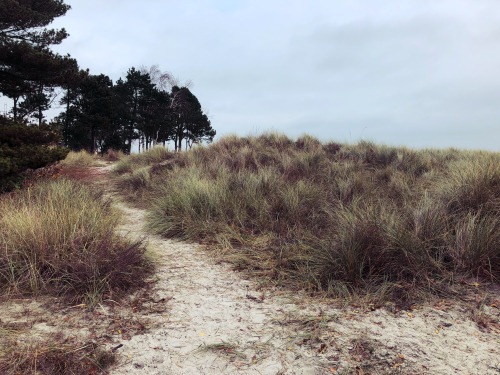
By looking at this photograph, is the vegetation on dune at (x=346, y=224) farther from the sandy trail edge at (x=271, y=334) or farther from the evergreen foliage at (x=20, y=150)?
the evergreen foliage at (x=20, y=150)

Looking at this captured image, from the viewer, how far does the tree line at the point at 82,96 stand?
7.88 m

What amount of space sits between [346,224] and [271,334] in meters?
1.64

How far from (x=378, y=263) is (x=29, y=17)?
9.94m

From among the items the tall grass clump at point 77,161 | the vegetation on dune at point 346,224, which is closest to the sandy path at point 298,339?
the vegetation on dune at point 346,224

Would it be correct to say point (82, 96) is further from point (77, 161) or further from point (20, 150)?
point (20, 150)

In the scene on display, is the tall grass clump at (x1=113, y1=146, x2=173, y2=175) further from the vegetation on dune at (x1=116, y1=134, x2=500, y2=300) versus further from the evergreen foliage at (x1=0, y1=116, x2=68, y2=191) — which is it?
the vegetation on dune at (x1=116, y1=134, x2=500, y2=300)

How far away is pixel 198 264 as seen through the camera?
3.74 metres

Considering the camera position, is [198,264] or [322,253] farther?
[198,264]

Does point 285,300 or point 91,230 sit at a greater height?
point 91,230

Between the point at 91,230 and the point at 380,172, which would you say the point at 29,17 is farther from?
the point at 380,172

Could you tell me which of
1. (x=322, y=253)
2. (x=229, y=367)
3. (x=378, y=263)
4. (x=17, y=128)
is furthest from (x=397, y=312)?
(x=17, y=128)

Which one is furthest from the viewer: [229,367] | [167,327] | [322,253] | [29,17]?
[29,17]

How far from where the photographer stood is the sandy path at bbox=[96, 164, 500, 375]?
1.94 meters

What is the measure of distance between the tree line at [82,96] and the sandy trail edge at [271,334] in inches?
306
